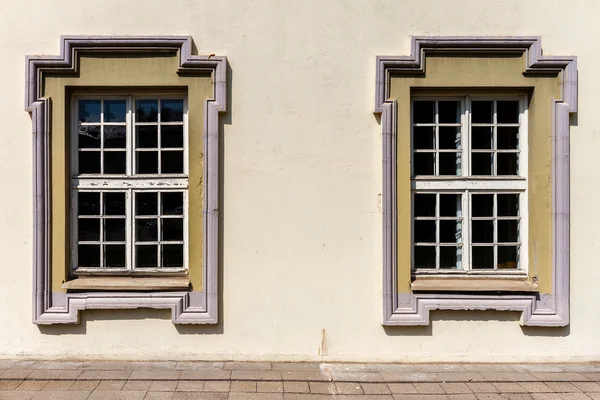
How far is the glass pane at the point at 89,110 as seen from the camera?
507 cm

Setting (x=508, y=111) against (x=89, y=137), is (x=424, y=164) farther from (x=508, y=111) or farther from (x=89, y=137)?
(x=89, y=137)

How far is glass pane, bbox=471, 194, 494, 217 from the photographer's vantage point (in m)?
5.11

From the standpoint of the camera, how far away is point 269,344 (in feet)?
16.1

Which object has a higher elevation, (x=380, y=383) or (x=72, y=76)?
(x=72, y=76)

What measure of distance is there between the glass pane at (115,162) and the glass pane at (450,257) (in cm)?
376

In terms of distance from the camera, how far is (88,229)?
5.07 m

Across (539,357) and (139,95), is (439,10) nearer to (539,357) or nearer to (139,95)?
(139,95)

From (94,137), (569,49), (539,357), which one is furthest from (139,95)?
(539,357)

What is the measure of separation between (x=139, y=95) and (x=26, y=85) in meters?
1.16

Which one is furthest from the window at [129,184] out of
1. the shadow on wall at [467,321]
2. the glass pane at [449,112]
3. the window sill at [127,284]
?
the glass pane at [449,112]

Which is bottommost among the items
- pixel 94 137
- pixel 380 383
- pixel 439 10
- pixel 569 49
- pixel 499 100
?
pixel 380 383

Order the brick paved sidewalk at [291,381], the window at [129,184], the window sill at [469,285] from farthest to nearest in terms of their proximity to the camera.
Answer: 1. the window at [129,184]
2. the window sill at [469,285]
3. the brick paved sidewalk at [291,381]

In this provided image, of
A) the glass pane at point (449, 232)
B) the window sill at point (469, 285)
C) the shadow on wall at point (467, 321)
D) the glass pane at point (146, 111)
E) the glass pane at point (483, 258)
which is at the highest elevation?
the glass pane at point (146, 111)

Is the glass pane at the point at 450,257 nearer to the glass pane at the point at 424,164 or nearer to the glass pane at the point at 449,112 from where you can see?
the glass pane at the point at 424,164
